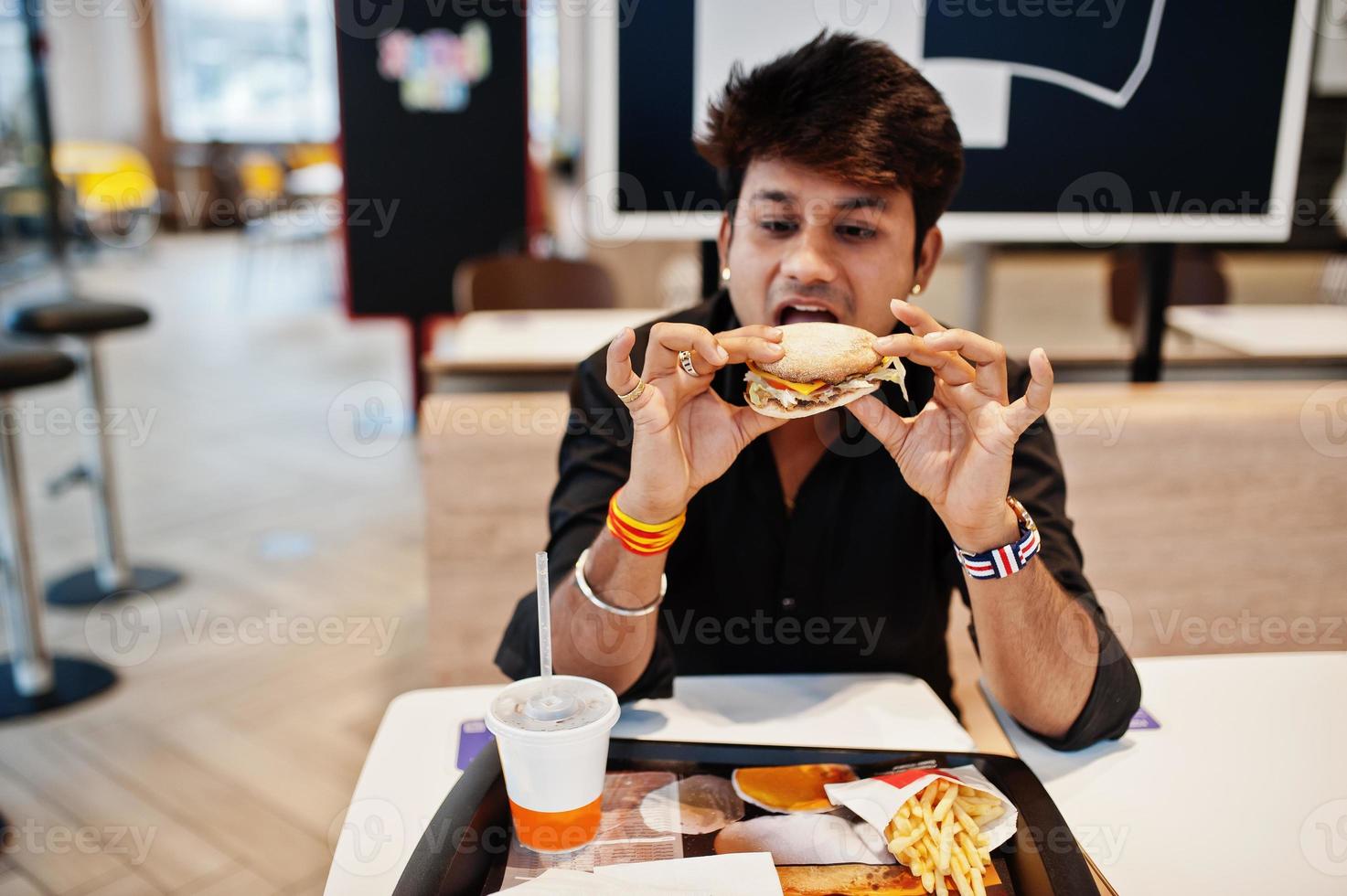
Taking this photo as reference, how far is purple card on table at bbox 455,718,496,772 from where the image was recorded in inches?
46.0

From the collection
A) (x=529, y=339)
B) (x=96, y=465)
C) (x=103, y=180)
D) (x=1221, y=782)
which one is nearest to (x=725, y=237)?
(x=1221, y=782)

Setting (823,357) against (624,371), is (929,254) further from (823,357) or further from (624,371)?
(624,371)

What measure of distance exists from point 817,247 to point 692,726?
633 millimetres

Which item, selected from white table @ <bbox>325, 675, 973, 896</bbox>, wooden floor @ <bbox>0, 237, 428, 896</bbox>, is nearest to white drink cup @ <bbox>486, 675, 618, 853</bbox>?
white table @ <bbox>325, 675, 973, 896</bbox>

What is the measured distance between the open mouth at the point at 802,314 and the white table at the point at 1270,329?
1.63m

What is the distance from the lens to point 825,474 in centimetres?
149

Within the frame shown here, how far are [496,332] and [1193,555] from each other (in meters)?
1.83

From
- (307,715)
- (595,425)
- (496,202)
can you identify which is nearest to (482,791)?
(595,425)

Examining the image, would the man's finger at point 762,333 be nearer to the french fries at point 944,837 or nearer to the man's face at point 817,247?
the man's face at point 817,247

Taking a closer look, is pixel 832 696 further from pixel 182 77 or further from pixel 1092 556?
pixel 182 77

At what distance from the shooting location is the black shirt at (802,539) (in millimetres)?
1455

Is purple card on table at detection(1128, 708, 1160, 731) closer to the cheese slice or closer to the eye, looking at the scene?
the cheese slice

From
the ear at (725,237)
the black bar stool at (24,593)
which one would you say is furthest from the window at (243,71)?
the ear at (725,237)

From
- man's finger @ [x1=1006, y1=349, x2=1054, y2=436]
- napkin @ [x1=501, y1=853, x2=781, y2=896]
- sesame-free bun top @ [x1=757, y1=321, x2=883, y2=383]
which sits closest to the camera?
napkin @ [x1=501, y1=853, x2=781, y2=896]
